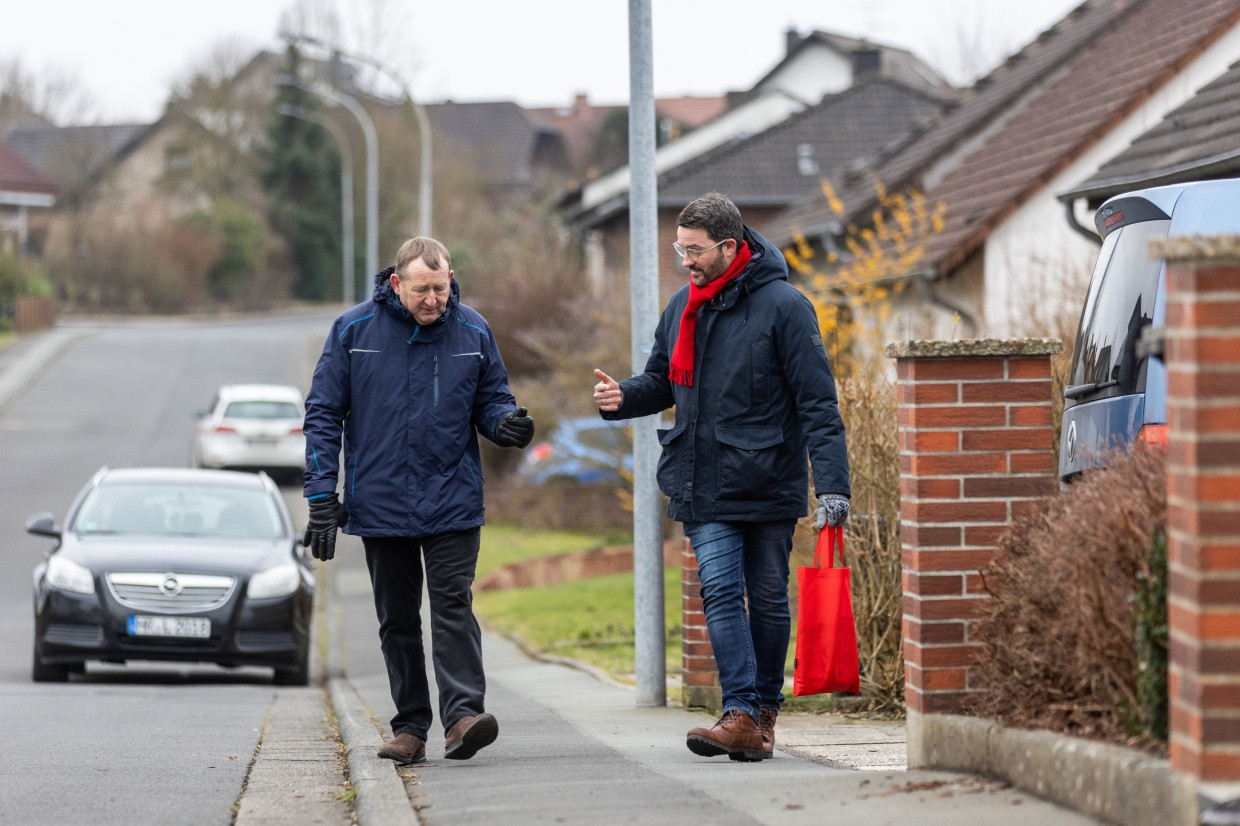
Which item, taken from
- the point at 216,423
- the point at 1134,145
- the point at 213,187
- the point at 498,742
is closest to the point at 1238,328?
the point at 498,742

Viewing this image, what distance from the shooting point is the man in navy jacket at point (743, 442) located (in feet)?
19.0

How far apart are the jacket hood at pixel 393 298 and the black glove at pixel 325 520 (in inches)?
28.4

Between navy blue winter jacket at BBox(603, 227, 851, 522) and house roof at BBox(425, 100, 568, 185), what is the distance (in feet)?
259

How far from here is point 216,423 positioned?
81.0ft

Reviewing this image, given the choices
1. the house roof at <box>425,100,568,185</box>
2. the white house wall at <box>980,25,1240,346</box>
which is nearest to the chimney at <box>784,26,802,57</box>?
the house roof at <box>425,100,568,185</box>

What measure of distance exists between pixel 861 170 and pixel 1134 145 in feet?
46.0

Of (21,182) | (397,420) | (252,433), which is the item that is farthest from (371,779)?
(21,182)

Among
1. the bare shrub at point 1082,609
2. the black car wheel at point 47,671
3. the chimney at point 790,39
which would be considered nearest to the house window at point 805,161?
the chimney at point 790,39

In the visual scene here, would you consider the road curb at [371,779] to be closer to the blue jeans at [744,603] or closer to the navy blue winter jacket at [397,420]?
the navy blue winter jacket at [397,420]

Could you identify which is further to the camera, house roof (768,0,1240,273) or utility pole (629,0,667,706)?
house roof (768,0,1240,273)

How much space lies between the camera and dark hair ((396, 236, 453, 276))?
6113 mm

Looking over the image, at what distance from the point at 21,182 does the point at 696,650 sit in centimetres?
6415

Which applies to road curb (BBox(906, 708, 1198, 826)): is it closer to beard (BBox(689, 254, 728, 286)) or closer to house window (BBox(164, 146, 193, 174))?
beard (BBox(689, 254, 728, 286))

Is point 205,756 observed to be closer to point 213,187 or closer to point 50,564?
point 50,564
